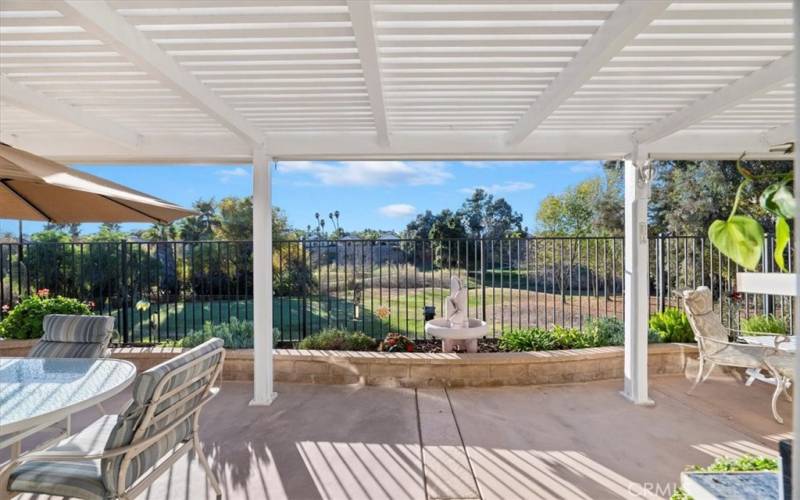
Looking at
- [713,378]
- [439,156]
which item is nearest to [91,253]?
[439,156]

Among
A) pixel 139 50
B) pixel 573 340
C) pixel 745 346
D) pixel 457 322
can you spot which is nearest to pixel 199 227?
pixel 457 322

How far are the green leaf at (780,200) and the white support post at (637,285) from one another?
3.27 metres

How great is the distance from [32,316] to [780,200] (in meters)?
6.09

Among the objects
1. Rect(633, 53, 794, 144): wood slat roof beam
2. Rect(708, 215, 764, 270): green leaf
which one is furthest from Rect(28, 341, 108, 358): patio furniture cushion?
Rect(633, 53, 794, 144): wood slat roof beam

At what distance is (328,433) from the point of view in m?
3.11

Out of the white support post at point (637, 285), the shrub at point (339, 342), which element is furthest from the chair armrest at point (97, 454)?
the white support post at point (637, 285)

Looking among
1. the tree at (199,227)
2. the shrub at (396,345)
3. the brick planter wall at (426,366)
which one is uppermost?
the tree at (199,227)

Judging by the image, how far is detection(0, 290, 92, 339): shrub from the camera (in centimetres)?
438

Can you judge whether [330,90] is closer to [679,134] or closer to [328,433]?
[328,433]

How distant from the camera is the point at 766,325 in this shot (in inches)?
176

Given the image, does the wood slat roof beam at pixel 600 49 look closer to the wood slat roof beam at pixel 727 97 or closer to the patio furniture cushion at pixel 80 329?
the wood slat roof beam at pixel 727 97

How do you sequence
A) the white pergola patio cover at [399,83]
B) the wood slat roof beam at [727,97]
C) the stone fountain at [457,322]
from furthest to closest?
1. the stone fountain at [457,322]
2. the wood slat roof beam at [727,97]
3. the white pergola patio cover at [399,83]

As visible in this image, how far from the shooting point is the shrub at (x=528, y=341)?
4523 mm

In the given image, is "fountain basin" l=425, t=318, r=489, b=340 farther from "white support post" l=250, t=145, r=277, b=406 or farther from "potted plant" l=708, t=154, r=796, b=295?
"potted plant" l=708, t=154, r=796, b=295
